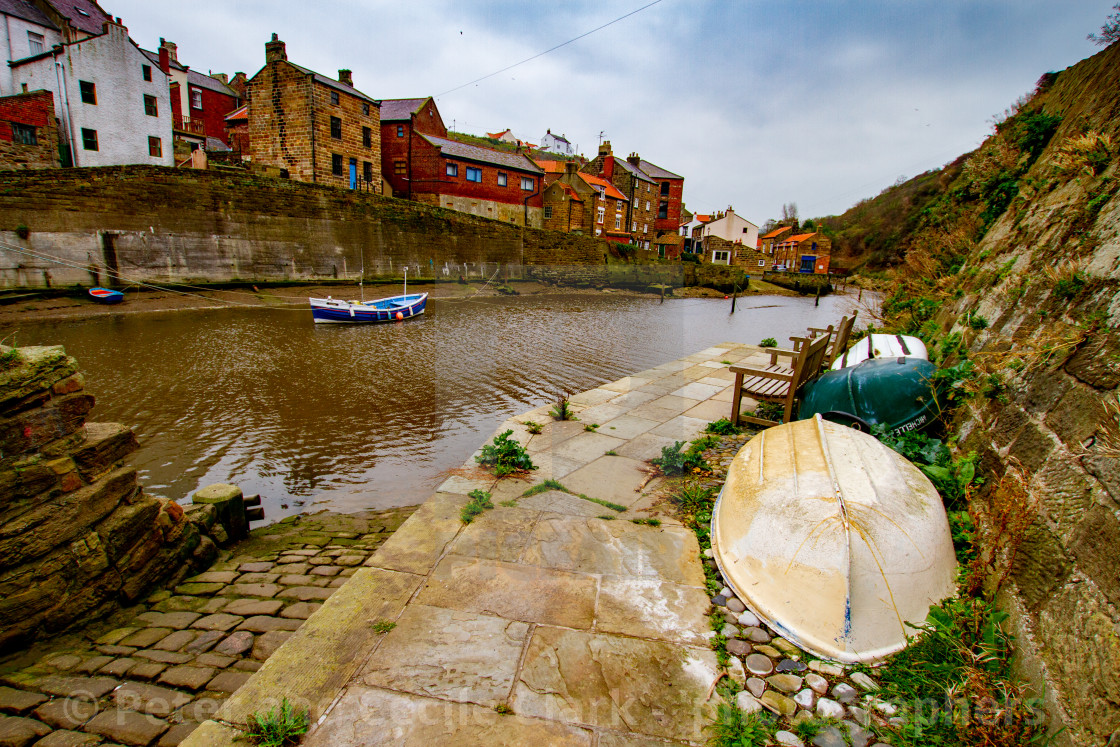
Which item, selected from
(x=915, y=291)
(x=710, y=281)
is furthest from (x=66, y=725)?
(x=710, y=281)

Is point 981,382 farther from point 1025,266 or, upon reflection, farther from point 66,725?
point 66,725

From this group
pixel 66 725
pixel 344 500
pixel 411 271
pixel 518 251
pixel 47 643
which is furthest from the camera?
pixel 518 251

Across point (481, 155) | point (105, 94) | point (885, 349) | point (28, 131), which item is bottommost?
point (885, 349)

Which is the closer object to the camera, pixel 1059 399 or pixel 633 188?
pixel 1059 399

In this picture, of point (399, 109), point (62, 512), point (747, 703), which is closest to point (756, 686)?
point (747, 703)

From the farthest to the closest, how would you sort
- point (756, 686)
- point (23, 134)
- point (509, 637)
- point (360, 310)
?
point (23, 134), point (360, 310), point (509, 637), point (756, 686)

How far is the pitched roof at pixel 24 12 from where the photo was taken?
2519 cm

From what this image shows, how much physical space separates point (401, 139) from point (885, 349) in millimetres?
37960

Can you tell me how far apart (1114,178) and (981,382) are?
82.6 inches

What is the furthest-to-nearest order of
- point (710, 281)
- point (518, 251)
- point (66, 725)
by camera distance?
point (710, 281)
point (518, 251)
point (66, 725)

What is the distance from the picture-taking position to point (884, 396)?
4.43 meters

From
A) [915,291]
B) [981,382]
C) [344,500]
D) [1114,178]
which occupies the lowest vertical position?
[344,500]

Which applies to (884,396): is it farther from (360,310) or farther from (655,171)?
(655,171)

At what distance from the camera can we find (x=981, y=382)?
12.4ft
